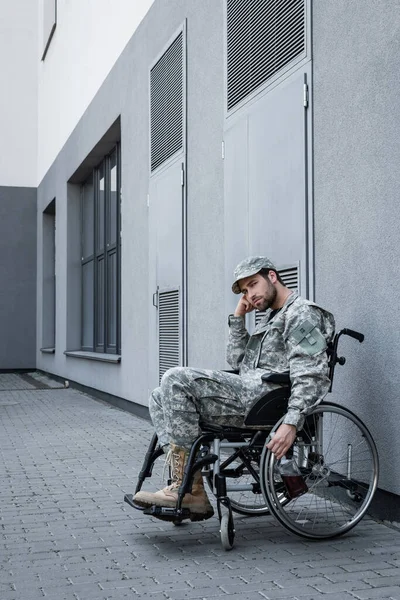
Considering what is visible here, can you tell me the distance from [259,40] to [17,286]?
14.2 metres

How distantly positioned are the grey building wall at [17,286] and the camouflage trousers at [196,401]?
15866mm

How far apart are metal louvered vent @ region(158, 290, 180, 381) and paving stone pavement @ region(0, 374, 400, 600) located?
7.45 ft

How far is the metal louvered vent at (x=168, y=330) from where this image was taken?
852cm

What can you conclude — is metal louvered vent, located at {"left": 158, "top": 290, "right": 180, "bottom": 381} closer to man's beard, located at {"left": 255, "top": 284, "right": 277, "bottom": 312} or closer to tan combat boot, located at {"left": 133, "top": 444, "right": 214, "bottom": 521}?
man's beard, located at {"left": 255, "top": 284, "right": 277, "bottom": 312}

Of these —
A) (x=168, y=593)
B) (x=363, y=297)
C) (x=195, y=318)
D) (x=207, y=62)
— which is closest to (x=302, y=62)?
(x=363, y=297)

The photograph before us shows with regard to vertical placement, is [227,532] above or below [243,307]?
below

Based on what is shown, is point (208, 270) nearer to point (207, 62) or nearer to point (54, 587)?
point (207, 62)

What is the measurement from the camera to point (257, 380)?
172 inches

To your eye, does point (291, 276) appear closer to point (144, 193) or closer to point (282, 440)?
point (282, 440)

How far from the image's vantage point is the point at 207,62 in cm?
768

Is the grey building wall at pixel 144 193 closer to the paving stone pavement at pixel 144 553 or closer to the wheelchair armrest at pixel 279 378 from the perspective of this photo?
the paving stone pavement at pixel 144 553

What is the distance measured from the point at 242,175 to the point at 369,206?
207 cm

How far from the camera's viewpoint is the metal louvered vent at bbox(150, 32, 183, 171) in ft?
28.0

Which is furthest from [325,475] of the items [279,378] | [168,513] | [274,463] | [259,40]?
[259,40]
